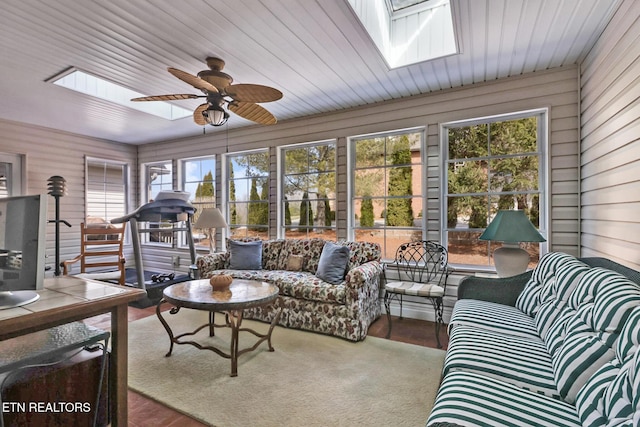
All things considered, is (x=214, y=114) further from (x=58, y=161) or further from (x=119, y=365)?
(x=58, y=161)

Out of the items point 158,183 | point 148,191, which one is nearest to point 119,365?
point 158,183

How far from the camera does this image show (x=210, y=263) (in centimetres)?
421

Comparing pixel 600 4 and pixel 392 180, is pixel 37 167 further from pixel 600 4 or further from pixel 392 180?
pixel 600 4

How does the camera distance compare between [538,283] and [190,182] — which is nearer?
[538,283]

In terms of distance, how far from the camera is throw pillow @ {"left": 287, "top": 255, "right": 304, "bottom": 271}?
408cm

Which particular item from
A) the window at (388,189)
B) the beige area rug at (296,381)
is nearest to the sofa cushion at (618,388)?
the beige area rug at (296,381)

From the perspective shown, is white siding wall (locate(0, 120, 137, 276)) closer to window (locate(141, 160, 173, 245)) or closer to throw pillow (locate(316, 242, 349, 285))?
window (locate(141, 160, 173, 245))

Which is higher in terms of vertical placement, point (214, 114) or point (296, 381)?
point (214, 114)

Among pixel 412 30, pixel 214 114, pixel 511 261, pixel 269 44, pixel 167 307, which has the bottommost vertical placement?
pixel 167 307

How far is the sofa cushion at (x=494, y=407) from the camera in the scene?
3.72ft

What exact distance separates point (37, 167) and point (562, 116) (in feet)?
22.9

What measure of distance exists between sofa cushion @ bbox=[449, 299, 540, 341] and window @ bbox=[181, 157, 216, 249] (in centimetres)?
447

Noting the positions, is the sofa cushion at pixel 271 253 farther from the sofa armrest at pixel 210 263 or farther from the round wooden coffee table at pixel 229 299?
the round wooden coffee table at pixel 229 299

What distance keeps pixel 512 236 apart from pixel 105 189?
6550mm
